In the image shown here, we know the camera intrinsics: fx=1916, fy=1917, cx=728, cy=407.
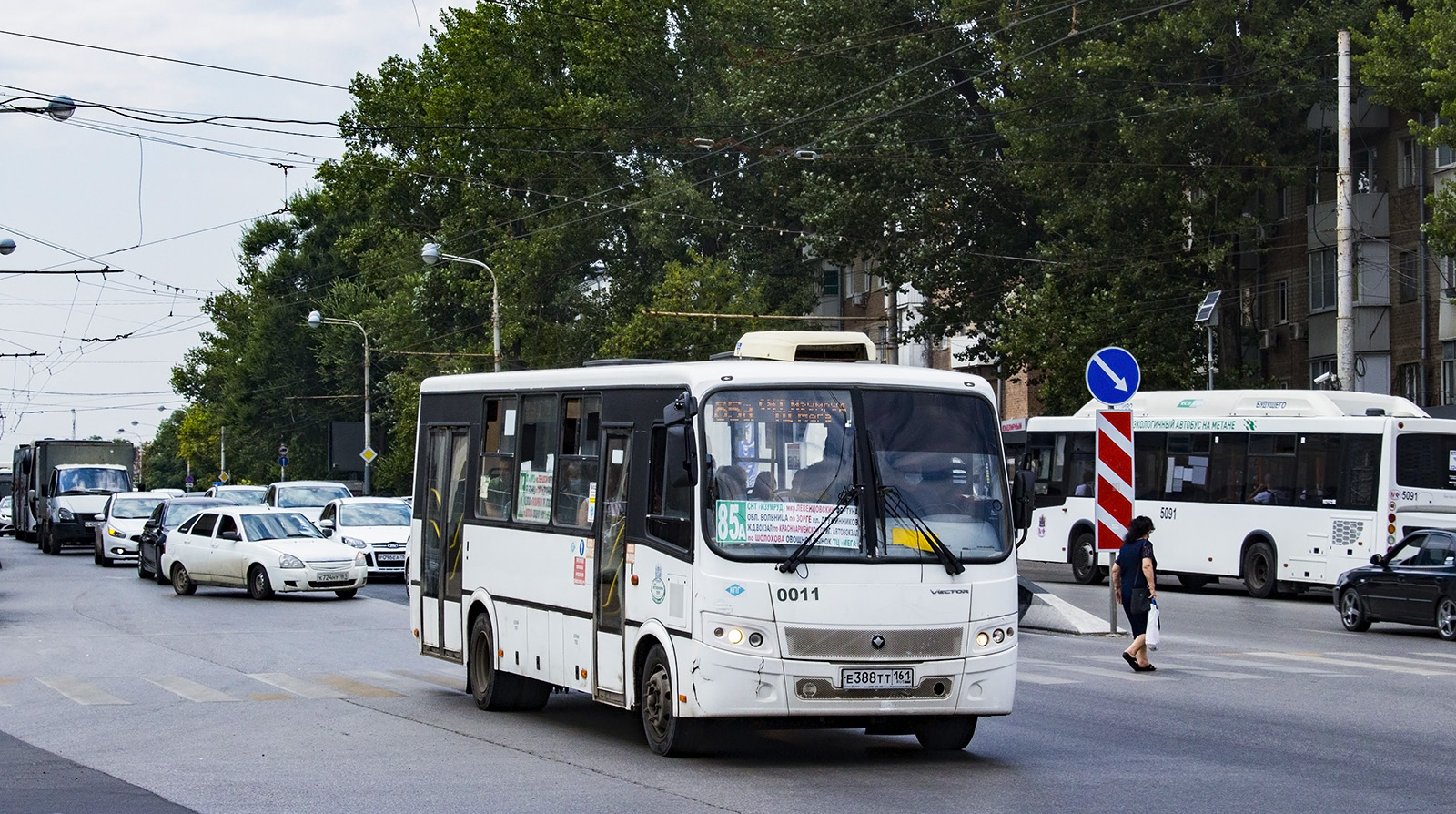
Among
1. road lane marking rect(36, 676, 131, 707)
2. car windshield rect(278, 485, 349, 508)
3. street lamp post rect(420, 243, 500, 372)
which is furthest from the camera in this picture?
street lamp post rect(420, 243, 500, 372)

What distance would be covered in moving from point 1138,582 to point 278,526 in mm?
16672

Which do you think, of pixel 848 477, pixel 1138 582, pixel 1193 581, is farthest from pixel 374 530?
pixel 848 477

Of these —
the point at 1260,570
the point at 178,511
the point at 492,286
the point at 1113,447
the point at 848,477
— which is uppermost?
the point at 492,286

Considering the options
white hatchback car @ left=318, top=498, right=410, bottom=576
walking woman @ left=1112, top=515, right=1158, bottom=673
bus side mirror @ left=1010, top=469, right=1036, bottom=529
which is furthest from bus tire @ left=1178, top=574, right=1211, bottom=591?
bus side mirror @ left=1010, top=469, right=1036, bottom=529

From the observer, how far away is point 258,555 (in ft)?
95.7

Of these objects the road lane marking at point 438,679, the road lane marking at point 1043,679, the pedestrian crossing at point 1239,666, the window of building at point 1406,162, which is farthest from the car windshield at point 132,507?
the road lane marking at point 1043,679

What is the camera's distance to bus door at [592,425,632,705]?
40.1 ft

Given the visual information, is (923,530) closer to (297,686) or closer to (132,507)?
(297,686)

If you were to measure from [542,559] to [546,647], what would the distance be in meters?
0.62

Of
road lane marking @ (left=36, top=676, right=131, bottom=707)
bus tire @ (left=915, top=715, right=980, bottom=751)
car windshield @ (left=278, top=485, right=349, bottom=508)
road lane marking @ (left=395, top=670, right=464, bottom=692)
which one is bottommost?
road lane marking @ (left=36, top=676, right=131, bottom=707)

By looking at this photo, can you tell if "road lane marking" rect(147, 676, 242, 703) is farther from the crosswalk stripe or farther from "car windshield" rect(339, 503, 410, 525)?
"car windshield" rect(339, 503, 410, 525)

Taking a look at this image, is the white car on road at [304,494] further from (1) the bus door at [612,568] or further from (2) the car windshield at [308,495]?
(1) the bus door at [612,568]

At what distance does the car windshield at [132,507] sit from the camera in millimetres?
41562

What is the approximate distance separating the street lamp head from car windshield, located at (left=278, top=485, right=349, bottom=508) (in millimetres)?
15305
